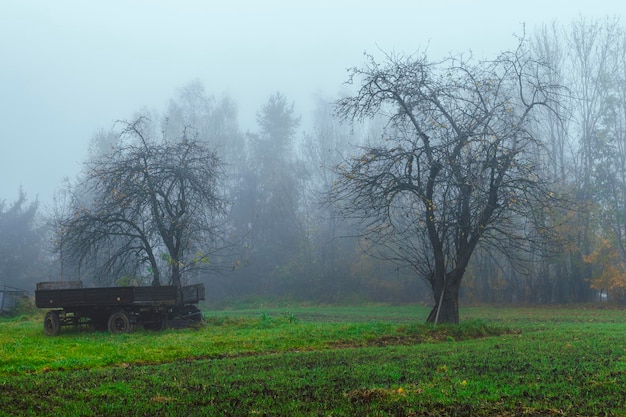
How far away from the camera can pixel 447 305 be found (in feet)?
70.9

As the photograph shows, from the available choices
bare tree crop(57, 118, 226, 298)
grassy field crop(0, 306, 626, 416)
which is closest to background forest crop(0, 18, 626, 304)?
bare tree crop(57, 118, 226, 298)

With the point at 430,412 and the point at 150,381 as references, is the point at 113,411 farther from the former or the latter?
the point at 430,412

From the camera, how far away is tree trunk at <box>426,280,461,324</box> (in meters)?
21.5

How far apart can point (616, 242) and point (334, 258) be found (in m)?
25.2

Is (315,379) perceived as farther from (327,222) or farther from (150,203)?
(327,222)

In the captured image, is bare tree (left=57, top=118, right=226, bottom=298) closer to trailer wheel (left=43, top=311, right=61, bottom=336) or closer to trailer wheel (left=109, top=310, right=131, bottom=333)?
trailer wheel (left=43, top=311, right=61, bottom=336)

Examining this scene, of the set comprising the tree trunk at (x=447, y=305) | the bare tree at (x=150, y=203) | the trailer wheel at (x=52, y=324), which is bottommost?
the trailer wheel at (x=52, y=324)

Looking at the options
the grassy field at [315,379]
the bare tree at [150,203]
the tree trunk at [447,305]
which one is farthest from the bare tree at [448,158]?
the bare tree at [150,203]

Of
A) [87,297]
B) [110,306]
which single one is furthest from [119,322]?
[87,297]

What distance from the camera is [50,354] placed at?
14.8m

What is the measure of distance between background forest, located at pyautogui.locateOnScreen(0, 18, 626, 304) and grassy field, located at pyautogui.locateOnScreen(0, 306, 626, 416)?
10.8m

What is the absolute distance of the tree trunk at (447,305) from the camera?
2153 cm

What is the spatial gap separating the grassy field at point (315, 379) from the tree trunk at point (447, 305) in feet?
12.6

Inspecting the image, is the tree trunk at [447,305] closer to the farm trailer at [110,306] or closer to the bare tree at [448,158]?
the bare tree at [448,158]
